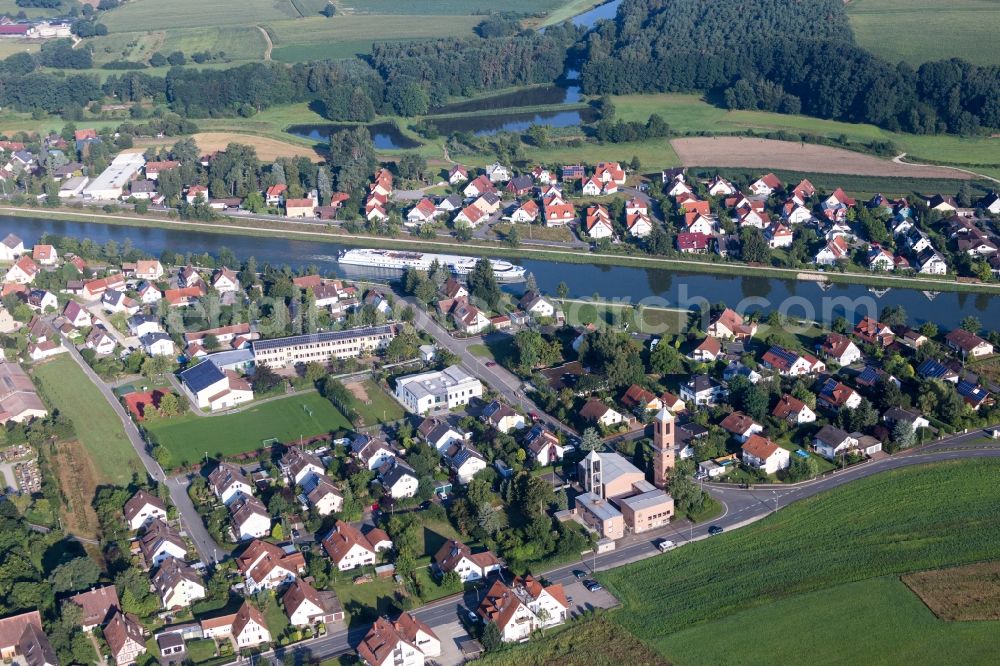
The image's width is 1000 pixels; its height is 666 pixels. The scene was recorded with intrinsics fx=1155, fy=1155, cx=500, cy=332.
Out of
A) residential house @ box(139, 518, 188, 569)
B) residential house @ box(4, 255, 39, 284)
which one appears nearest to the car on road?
residential house @ box(139, 518, 188, 569)

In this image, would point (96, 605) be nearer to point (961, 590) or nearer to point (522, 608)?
point (522, 608)

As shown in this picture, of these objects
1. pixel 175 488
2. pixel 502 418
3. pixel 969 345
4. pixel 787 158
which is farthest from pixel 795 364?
pixel 787 158

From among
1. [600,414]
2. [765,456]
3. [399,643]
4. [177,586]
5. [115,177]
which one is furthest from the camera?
[115,177]

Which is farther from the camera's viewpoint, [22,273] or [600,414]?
[22,273]

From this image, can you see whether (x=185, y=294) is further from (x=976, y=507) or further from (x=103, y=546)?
(x=976, y=507)

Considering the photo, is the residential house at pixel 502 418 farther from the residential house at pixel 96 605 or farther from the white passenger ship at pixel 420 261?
the white passenger ship at pixel 420 261

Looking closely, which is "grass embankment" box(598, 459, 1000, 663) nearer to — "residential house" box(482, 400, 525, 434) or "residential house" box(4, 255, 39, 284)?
"residential house" box(482, 400, 525, 434)
